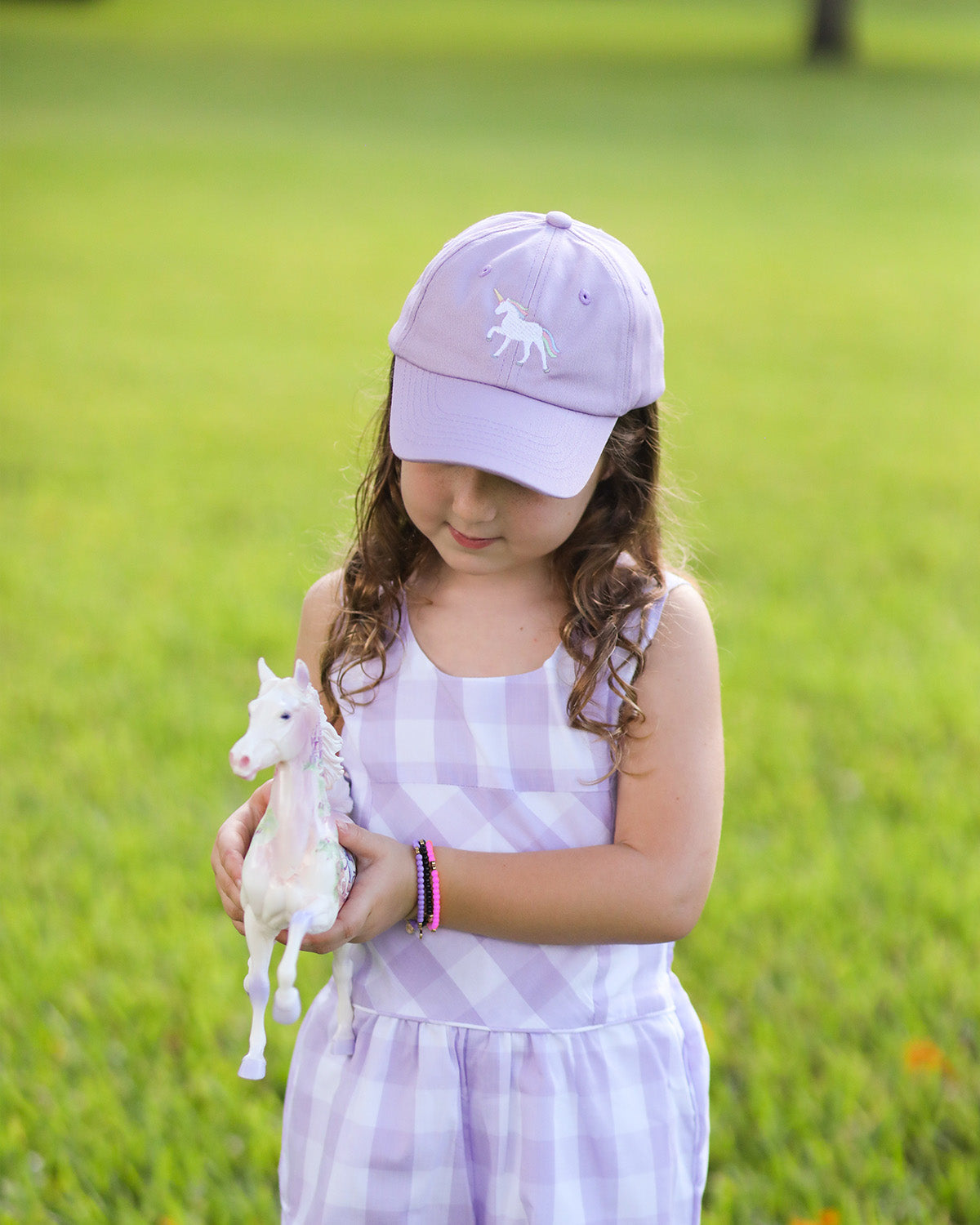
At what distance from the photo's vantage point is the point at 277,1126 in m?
2.59

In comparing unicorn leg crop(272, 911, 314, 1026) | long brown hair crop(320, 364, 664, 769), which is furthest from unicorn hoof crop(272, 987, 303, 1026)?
long brown hair crop(320, 364, 664, 769)

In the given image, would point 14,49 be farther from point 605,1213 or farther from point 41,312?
point 605,1213

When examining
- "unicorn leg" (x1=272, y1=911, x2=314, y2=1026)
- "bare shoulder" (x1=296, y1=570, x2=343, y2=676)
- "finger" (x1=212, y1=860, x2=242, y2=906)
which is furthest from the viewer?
"bare shoulder" (x1=296, y1=570, x2=343, y2=676)

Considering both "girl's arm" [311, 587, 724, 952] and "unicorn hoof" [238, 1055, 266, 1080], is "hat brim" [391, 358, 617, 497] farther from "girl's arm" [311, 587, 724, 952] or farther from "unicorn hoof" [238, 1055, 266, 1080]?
"unicorn hoof" [238, 1055, 266, 1080]

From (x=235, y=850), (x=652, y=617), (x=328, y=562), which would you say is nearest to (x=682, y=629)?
(x=652, y=617)

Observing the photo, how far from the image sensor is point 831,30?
2930 cm

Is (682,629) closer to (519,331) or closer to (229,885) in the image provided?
(519,331)

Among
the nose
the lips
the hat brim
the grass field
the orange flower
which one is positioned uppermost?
the hat brim

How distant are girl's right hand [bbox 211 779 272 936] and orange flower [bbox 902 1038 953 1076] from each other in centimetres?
162

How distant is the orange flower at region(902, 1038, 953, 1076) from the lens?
267cm

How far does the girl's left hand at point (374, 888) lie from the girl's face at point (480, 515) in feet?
1.06

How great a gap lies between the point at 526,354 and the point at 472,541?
21cm

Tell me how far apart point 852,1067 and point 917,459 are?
478 cm

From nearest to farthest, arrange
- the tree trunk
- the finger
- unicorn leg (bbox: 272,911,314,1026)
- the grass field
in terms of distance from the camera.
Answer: unicorn leg (bbox: 272,911,314,1026)
the finger
the grass field
the tree trunk
